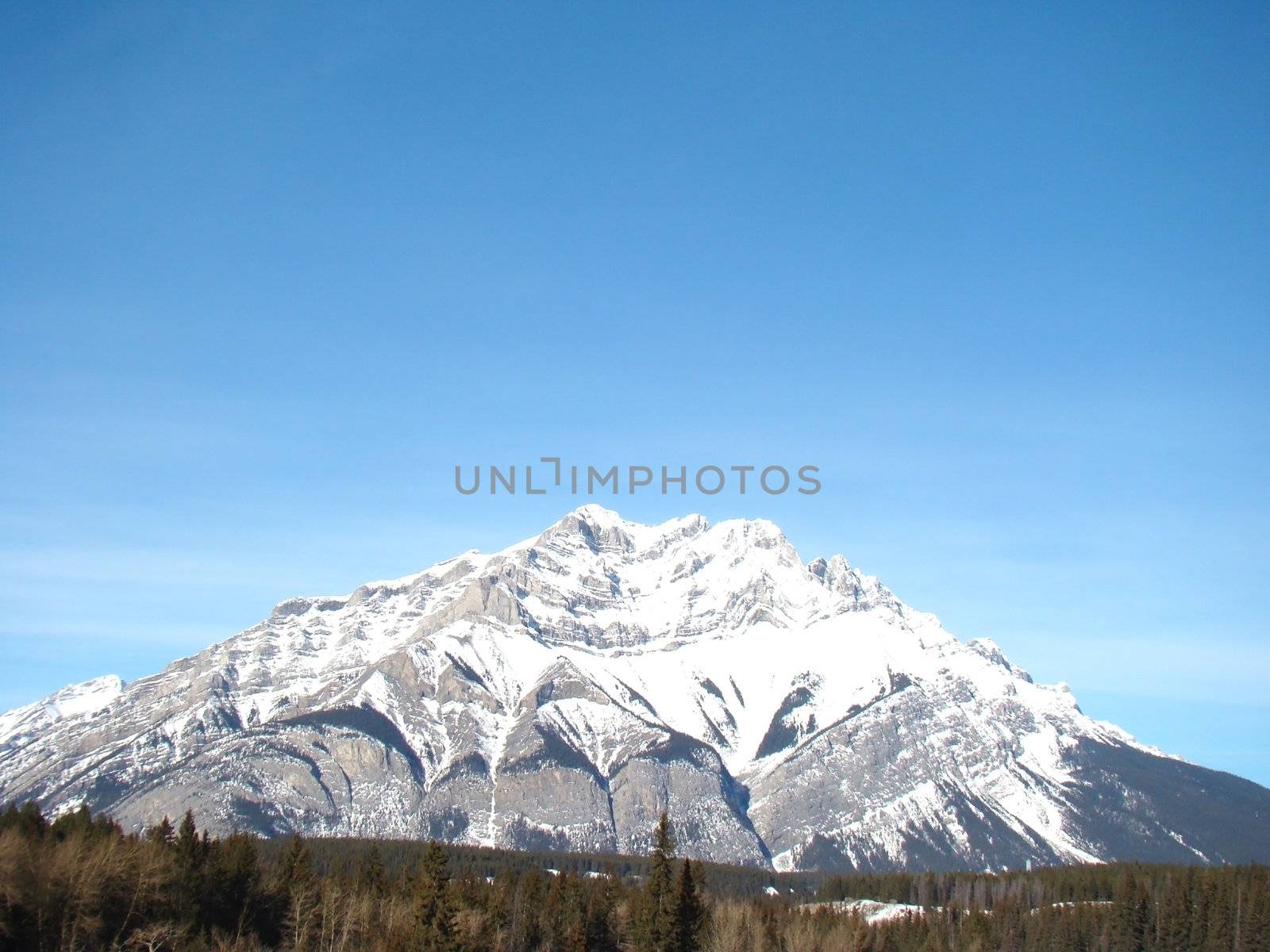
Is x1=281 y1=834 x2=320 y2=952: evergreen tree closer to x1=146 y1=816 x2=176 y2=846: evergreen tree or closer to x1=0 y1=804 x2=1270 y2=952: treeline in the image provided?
x1=0 y1=804 x2=1270 y2=952: treeline

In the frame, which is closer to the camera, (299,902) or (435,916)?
(435,916)

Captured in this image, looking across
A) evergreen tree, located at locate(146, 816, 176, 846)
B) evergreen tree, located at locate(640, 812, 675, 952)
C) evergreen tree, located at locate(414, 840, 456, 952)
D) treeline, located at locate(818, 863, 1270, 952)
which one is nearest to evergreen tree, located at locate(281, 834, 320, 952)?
evergreen tree, located at locate(414, 840, 456, 952)

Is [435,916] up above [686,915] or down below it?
above

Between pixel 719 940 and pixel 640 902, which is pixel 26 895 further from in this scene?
pixel 719 940

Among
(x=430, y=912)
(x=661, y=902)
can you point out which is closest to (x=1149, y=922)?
(x=661, y=902)

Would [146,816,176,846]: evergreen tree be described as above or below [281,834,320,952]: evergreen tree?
above

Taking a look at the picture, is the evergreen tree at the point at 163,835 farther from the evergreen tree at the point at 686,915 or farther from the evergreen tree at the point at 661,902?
the evergreen tree at the point at 686,915

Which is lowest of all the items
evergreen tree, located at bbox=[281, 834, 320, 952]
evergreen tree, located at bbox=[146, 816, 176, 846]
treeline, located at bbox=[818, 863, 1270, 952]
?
treeline, located at bbox=[818, 863, 1270, 952]

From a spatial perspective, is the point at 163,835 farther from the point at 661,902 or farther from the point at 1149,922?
the point at 1149,922

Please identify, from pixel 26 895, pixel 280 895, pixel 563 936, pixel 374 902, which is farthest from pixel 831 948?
pixel 26 895
